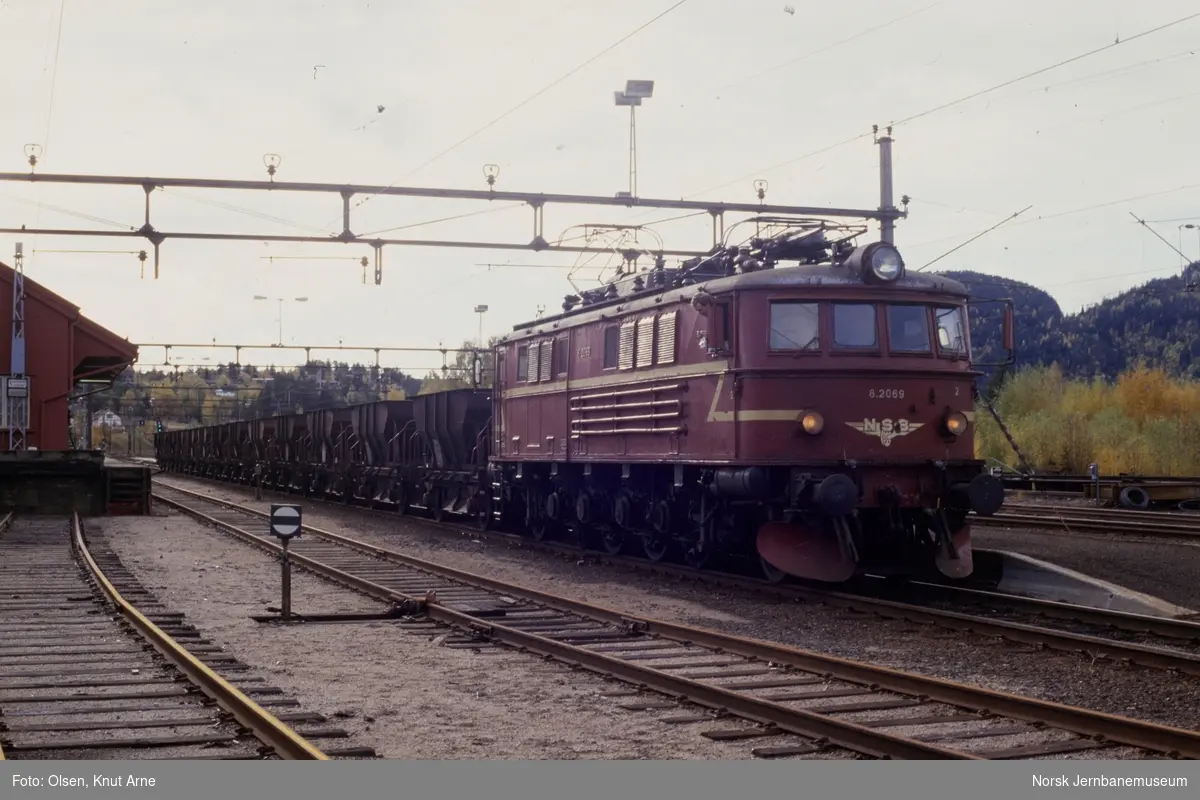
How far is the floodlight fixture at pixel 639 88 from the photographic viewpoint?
24.7 meters

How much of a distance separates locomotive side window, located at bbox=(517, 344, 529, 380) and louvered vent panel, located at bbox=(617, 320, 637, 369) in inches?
173

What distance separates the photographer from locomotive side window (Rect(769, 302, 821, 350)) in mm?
14609

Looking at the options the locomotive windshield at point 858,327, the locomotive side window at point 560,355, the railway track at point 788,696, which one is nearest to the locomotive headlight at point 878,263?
the locomotive windshield at point 858,327

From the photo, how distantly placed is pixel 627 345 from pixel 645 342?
0.68 metres

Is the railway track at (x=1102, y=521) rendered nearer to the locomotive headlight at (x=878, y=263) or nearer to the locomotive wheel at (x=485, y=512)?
the locomotive headlight at (x=878, y=263)

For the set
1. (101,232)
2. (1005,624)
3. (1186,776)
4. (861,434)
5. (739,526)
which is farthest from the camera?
(101,232)

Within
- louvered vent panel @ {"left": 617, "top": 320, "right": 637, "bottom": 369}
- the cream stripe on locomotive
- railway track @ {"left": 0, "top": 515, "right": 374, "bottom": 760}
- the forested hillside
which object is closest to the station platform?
the cream stripe on locomotive

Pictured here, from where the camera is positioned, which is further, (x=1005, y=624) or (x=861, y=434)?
(x=861, y=434)

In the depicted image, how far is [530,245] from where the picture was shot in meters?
24.1

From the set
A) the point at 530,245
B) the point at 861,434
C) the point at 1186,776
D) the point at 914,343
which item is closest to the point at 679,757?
the point at 1186,776

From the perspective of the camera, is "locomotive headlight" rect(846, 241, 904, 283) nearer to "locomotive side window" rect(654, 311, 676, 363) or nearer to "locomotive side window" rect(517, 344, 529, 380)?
"locomotive side window" rect(654, 311, 676, 363)

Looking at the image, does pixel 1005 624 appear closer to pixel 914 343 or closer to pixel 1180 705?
pixel 1180 705

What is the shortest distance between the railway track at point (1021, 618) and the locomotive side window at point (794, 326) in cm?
270

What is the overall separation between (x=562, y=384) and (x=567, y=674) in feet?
35.0
